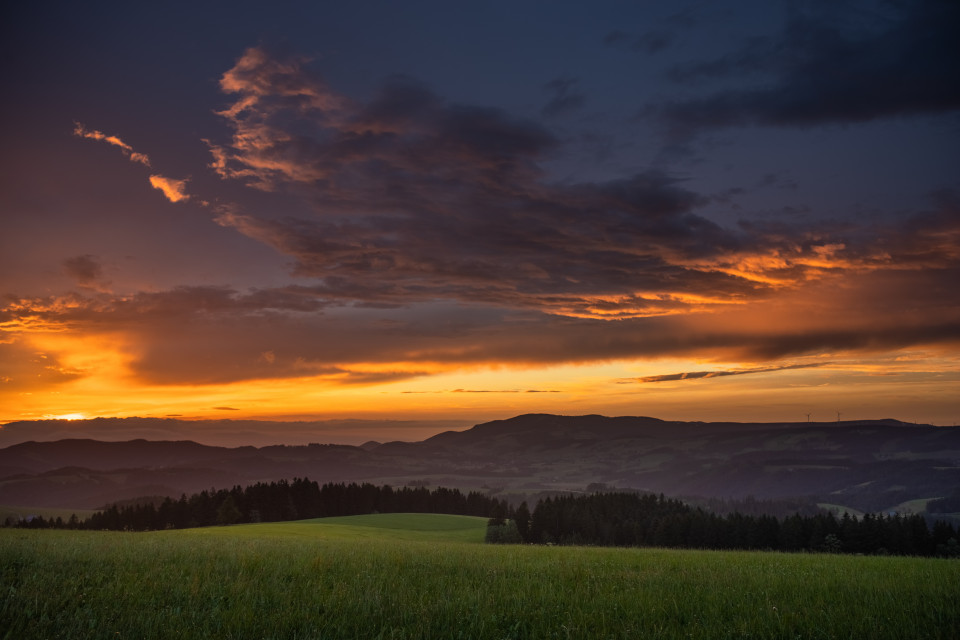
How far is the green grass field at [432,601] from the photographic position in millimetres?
6809

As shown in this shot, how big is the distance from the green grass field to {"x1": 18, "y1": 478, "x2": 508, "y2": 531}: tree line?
361 ft

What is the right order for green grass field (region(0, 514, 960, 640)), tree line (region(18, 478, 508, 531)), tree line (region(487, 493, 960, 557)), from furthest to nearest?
tree line (region(18, 478, 508, 531)) < tree line (region(487, 493, 960, 557)) < green grass field (region(0, 514, 960, 640))

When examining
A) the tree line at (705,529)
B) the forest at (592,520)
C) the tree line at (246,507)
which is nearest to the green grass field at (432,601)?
the forest at (592,520)

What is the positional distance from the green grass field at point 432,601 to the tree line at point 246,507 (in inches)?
4333

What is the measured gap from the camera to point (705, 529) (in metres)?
84.2

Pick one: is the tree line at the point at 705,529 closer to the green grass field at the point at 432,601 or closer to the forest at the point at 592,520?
the forest at the point at 592,520

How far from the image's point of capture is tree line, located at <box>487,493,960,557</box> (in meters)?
69.8

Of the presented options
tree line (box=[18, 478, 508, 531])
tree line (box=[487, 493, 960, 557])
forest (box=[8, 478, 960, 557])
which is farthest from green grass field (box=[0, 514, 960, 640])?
tree line (box=[18, 478, 508, 531])

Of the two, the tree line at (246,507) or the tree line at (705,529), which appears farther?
the tree line at (246,507)

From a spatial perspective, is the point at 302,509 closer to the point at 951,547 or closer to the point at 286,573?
the point at 951,547

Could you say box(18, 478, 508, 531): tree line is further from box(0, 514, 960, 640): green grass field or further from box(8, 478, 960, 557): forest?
box(0, 514, 960, 640): green grass field

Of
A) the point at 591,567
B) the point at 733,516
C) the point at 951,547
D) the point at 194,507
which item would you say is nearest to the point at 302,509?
the point at 194,507

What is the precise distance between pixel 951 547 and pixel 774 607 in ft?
236

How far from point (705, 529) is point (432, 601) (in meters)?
88.1
